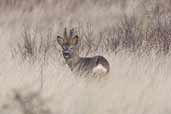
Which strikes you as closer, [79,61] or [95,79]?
[95,79]

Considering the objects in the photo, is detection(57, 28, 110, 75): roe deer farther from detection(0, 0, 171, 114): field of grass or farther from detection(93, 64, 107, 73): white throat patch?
detection(0, 0, 171, 114): field of grass

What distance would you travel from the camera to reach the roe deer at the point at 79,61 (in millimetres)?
7993

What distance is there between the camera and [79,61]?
8570mm

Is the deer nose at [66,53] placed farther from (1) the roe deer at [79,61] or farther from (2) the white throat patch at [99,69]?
(2) the white throat patch at [99,69]

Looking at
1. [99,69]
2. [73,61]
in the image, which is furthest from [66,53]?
[99,69]

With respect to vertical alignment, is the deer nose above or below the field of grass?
above

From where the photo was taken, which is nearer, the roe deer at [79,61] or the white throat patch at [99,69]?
the white throat patch at [99,69]

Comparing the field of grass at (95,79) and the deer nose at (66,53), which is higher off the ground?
the deer nose at (66,53)

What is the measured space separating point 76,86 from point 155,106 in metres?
1.17

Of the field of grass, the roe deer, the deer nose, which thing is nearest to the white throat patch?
the roe deer

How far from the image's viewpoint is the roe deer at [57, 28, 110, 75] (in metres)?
7.99

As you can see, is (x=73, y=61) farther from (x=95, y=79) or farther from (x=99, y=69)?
(x=95, y=79)

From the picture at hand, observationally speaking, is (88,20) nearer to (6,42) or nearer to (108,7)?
(108,7)

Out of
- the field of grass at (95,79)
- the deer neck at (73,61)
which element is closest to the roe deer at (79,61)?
the deer neck at (73,61)
